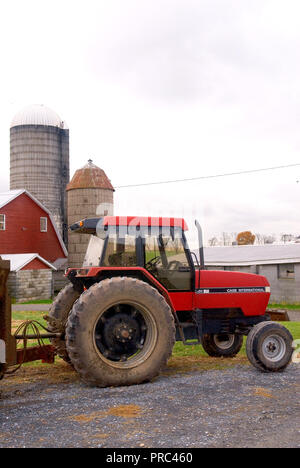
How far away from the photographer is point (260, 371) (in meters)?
7.13

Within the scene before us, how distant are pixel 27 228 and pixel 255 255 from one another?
52.5 ft

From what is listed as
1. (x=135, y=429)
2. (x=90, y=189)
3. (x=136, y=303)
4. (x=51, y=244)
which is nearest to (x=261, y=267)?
(x=90, y=189)

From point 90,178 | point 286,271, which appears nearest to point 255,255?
point 286,271

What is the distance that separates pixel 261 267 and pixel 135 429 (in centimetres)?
2456

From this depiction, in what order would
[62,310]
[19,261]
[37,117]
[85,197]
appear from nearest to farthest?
[62,310] < [19,261] < [85,197] < [37,117]

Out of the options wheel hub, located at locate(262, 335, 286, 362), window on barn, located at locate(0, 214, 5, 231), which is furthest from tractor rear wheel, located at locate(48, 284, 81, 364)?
window on barn, located at locate(0, 214, 5, 231)

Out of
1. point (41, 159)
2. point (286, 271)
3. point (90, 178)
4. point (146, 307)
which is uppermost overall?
point (41, 159)

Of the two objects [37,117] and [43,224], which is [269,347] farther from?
[37,117]

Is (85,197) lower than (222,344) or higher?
higher

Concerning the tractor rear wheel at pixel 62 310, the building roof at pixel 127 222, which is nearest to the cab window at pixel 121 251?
the building roof at pixel 127 222

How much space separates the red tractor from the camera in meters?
6.23

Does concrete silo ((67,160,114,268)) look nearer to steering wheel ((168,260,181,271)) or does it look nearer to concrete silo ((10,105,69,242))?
concrete silo ((10,105,69,242))

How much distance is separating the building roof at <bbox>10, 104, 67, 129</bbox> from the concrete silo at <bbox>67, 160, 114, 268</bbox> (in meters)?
7.53

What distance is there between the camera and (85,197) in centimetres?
3262
